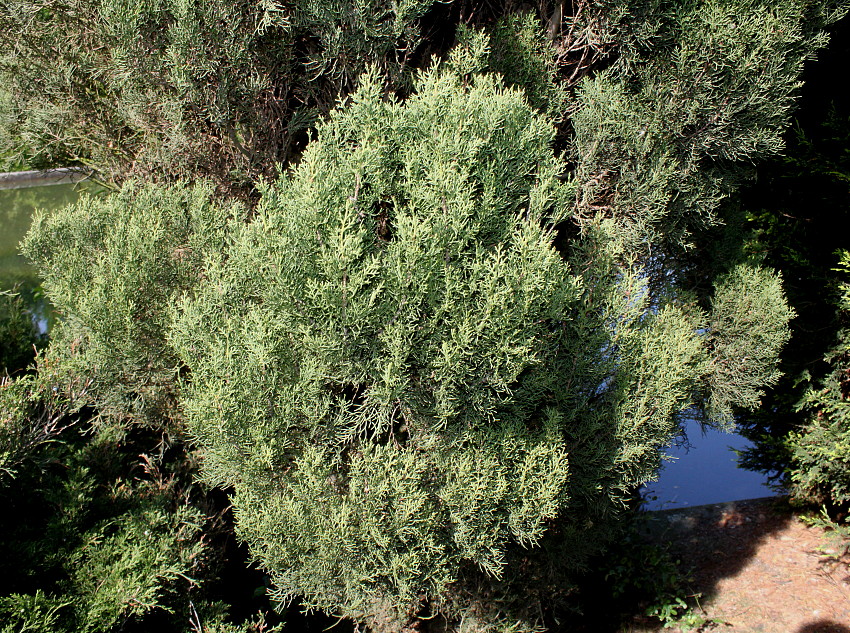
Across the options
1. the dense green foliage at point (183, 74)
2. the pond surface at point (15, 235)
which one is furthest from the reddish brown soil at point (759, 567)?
the pond surface at point (15, 235)

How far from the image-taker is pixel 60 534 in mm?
4254

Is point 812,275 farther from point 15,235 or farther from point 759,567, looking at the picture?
point 15,235

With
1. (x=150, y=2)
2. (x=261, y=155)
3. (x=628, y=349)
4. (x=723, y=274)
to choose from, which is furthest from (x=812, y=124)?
(x=150, y=2)

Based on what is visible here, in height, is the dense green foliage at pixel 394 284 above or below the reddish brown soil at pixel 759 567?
above

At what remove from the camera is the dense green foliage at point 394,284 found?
3.90 metres

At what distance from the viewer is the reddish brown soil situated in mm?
5844

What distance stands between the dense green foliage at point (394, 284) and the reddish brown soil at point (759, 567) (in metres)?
1.99

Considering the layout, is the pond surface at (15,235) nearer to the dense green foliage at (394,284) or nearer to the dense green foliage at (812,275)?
the dense green foliage at (394,284)

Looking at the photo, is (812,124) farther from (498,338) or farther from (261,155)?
(261,155)

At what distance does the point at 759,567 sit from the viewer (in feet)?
21.7

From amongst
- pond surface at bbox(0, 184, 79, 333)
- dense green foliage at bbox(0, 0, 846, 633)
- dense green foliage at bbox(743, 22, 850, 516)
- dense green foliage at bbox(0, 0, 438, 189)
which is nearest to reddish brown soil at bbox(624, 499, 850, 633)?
dense green foliage at bbox(743, 22, 850, 516)

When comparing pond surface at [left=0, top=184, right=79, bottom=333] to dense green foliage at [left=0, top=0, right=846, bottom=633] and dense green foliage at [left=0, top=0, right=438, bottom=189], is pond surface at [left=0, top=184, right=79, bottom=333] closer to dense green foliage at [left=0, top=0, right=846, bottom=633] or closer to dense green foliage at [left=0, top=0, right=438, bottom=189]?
dense green foliage at [left=0, top=0, right=438, bottom=189]

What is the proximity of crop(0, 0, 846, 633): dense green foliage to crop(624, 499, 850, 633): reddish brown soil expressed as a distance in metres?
1.99

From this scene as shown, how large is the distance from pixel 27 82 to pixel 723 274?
24.9 ft
